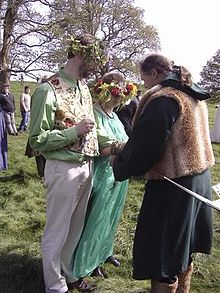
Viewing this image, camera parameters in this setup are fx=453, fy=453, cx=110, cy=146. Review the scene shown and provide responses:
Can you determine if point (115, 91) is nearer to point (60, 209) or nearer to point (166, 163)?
point (60, 209)

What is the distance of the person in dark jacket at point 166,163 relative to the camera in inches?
98.3

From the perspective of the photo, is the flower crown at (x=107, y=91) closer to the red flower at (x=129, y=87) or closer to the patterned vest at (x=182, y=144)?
the red flower at (x=129, y=87)

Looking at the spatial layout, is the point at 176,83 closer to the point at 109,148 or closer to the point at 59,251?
the point at 109,148

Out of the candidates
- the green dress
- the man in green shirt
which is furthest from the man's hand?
the green dress

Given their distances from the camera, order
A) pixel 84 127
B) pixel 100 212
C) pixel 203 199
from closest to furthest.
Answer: pixel 203 199, pixel 84 127, pixel 100 212

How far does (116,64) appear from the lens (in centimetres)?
2788

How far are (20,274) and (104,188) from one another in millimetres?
973

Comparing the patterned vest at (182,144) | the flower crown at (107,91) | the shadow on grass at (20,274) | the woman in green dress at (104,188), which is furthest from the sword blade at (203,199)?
the shadow on grass at (20,274)

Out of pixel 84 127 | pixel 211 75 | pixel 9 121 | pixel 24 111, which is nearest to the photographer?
pixel 84 127

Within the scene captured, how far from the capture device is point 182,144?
101 inches

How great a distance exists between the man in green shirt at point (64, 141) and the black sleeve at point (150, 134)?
1.71ft

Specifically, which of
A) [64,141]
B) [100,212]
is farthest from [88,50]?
[100,212]

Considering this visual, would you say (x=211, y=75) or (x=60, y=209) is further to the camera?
(x=211, y=75)

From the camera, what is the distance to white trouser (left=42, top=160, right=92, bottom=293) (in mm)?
3086
